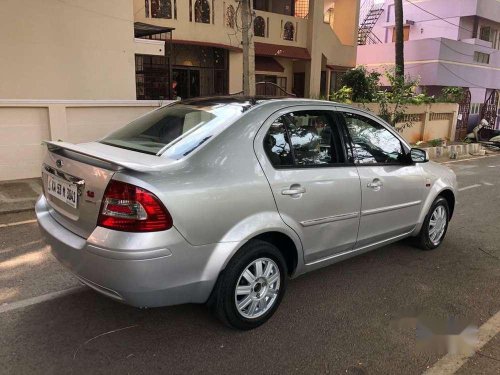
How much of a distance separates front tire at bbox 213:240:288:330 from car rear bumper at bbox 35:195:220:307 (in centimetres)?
13

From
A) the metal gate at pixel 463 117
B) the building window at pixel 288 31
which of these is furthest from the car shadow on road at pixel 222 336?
the metal gate at pixel 463 117

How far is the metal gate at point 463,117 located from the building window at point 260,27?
8.60 metres

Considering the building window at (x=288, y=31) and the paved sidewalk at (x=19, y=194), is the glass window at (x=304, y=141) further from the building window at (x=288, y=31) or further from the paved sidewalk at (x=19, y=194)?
the building window at (x=288, y=31)

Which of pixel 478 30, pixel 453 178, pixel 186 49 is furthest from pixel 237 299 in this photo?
pixel 478 30

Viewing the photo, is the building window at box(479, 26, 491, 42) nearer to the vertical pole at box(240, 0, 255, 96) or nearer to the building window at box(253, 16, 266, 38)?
the building window at box(253, 16, 266, 38)

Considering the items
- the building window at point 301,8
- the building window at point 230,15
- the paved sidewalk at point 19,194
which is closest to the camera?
the paved sidewalk at point 19,194

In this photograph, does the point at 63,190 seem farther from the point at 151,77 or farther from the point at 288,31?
the point at 288,31

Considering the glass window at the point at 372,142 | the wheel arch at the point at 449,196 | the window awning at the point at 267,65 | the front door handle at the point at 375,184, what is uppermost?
the window awning at the point at 267,65

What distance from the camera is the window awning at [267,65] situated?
1858 cm

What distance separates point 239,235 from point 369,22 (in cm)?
2829

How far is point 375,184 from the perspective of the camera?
3.95 metres

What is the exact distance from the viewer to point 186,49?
16188 mm

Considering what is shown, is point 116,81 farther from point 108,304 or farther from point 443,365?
point 443,365

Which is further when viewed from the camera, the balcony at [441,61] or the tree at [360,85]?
the balcony at [441,61]
